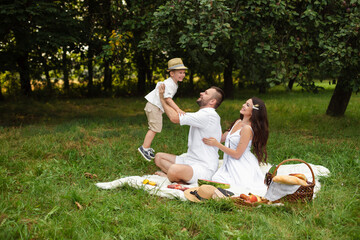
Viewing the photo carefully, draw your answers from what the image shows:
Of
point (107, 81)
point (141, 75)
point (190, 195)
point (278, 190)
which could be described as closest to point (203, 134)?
point (190, 195)

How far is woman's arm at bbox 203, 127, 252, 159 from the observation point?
4488mm

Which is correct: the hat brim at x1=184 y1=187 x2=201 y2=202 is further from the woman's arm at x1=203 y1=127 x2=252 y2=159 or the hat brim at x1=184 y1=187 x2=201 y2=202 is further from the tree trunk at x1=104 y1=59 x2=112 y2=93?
the tree trunk at x1=104 y1=59 x2=112 y2=93

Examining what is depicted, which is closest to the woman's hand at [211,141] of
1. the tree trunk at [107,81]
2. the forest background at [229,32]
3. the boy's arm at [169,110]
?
the boy's arm at [169,110]

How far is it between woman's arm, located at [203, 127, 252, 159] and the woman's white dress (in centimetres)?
12

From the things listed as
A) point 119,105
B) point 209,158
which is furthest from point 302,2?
point 119,105

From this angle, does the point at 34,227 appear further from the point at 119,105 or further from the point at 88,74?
the point at 88,74

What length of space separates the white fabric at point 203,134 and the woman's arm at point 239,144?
113 millimetres

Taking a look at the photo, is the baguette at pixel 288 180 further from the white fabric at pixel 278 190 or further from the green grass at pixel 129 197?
the green grass at pixel 129 197

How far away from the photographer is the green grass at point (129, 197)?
3.29 m

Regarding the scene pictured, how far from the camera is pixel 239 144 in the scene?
4531 mm

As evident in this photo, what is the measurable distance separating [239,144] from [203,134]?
20.7 inches

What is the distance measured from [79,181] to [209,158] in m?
1.94

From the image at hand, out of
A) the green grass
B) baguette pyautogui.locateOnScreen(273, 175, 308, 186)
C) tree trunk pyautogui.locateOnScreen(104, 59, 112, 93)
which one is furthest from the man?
tree trunk pyautogui.locateOnScreen(104, 59, 112, 93)

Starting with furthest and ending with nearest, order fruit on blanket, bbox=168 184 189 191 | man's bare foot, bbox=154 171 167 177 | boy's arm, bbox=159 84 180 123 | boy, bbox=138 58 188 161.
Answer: boy, bbox=138 58 188 161
man's bare foot, bbox=154 171 167 177
boy's arm, bbox=159 84 180 123
fruit on blanket, bbox=168 184 189 191
